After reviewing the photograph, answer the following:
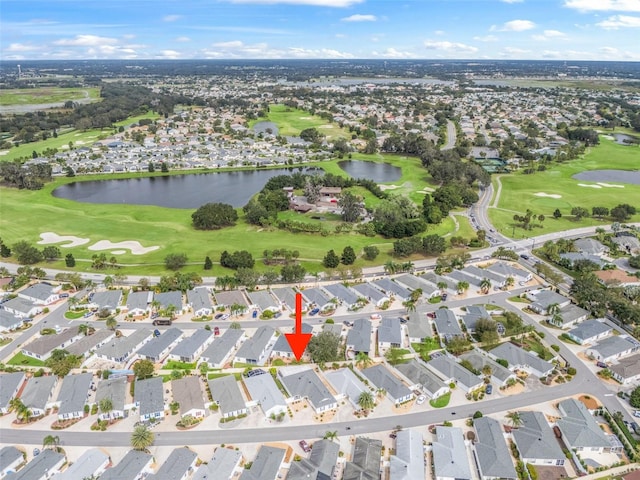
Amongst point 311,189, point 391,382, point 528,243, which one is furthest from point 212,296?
point 528,243

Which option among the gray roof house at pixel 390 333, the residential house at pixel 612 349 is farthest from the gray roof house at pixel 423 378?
the residential house at pixel 612 349

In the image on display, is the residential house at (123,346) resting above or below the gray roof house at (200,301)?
below

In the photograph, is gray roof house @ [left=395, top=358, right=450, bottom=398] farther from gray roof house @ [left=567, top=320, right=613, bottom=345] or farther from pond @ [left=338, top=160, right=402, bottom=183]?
pond @ [left=338, top=160, right=402, bottom=183]

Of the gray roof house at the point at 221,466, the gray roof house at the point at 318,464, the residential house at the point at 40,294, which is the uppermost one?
the residential house at the point at 40,294

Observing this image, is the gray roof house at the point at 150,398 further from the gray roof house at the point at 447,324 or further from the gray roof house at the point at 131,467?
the gray roof house at the point at 447,324

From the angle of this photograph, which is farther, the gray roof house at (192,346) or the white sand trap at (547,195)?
the white sand trap at (547,195)

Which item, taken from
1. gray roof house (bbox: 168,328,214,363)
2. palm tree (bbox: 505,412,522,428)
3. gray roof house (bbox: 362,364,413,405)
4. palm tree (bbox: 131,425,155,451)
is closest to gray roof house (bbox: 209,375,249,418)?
gray roof house (bbox: 168,328,214,363)

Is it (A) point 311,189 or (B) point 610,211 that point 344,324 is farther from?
(B) point 610,211
